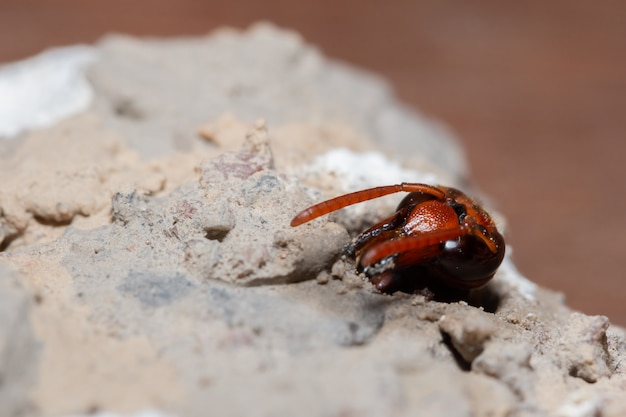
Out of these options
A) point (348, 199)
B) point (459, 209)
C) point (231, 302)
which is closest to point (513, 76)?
point (459, 209)

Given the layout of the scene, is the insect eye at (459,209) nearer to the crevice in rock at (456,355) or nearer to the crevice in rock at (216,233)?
the crevice in rock at (456,355)

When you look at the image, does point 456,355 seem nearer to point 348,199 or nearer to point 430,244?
point 430,244

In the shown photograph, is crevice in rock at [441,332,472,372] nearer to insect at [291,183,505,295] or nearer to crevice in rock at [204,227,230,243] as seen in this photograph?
insect at [291,183,505,295]

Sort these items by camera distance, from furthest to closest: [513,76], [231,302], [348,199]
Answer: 1. [513,76]
2. [348,199]
3. [231,302]

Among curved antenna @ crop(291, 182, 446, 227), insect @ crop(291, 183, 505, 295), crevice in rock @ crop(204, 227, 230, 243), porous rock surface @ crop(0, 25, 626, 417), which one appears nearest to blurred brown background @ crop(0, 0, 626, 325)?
porous rock surface @ crop(0, 25, 626, 417)

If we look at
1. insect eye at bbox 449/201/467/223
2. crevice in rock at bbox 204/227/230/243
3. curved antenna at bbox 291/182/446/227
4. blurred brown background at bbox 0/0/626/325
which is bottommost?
blurred brown background at bbox 0/0/626/325

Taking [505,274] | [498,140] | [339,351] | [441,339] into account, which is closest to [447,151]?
[498,140]
